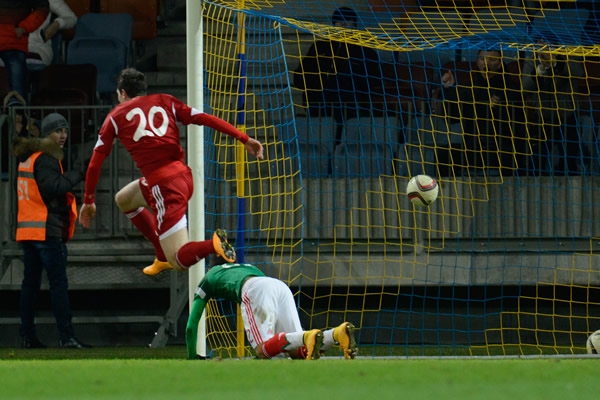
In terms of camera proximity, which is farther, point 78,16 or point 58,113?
point 78,16

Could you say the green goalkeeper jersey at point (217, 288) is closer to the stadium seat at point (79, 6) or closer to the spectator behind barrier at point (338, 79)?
the spectator behind barrier at point (338, 79)

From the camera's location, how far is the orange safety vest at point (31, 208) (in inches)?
427

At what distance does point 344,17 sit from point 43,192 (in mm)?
3018

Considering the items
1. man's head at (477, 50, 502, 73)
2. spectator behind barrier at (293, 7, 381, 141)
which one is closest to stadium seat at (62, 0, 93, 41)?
spectator behind barrier at (293, 7, 381, 141)

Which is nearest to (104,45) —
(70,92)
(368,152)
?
(70,92)

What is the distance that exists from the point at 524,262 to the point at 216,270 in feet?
14.3

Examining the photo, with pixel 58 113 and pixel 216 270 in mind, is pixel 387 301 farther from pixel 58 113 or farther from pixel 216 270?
pixel 216 270

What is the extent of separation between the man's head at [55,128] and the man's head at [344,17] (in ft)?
8.35

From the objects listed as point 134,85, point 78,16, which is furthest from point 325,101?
point 78,16

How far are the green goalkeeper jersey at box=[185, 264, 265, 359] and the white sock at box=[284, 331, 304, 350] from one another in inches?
23.9

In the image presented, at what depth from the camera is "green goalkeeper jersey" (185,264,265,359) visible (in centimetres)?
790

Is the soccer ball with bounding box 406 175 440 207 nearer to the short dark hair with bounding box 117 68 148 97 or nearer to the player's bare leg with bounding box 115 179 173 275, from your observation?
the player's bare leg with bounding box 115 179 173 275

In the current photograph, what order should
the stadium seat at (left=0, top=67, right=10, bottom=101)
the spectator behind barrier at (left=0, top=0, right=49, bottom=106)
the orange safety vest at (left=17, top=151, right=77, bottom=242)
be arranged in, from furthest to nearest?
the stadium seat at (left=0, top=67, right=10, bottom=101)
the spectator behind barrier at (left=0, top=0, right=49, bottom=106)
the orange safety vest at (left=17, top=151, right=77, bottom=242)

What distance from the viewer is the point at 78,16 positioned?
15266mm
